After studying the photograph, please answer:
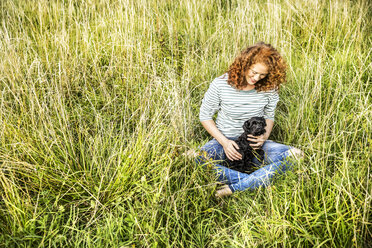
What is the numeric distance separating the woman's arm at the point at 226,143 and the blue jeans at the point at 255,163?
0.10 meters

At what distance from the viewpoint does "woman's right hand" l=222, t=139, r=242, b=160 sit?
2.18 meters

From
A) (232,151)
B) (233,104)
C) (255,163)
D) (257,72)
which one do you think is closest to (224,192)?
(232,151)

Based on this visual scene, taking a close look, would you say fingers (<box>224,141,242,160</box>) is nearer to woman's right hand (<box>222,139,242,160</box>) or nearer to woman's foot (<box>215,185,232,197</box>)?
woman's right hand (<box>222,139,242,160</box>)

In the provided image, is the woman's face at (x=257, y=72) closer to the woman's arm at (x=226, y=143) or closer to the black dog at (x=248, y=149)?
the black dog at (x=248, y=149)

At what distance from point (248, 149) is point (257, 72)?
0.64m

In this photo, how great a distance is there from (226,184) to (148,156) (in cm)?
71

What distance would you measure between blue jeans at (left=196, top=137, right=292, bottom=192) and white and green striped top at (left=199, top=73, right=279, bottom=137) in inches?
6.2

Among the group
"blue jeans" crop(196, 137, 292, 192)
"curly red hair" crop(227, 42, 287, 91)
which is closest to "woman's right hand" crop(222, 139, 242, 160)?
"blue jeans" crop(196, 137, 292, 192)

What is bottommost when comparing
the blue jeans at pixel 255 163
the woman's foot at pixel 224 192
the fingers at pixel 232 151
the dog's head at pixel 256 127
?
the woman's foot at pixel 224 192

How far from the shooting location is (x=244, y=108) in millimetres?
2361

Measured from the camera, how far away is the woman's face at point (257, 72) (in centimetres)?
210

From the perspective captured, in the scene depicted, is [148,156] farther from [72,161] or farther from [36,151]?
[36,151]

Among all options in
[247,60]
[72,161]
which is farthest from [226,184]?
[72,161]

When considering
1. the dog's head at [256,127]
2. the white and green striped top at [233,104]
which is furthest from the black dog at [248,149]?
the white and green striped top at [233,104]
